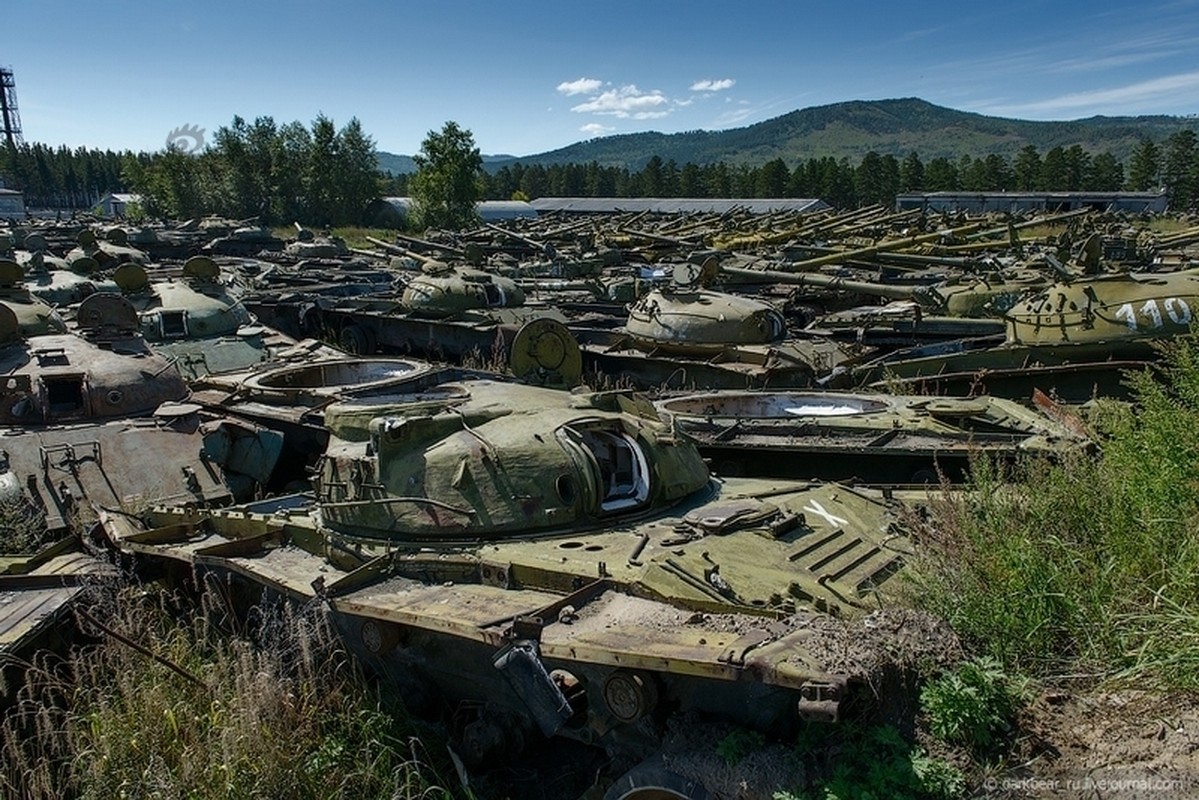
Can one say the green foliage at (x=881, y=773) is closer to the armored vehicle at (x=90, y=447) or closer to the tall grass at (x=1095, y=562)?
the tall grass at (x=1095, y=562)

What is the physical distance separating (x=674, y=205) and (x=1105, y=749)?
73419 mm

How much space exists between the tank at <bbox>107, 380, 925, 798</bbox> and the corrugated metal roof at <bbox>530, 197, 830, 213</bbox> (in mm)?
55474

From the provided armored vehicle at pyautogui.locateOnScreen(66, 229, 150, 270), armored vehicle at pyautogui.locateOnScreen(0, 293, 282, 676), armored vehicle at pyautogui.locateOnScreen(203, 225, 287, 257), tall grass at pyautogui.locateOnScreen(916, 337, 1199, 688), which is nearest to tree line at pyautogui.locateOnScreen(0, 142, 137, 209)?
armored vehicle at pyautogui.locateOnScreen(203, 225, 287, 257)

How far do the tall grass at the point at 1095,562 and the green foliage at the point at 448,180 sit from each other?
5627 centimetres

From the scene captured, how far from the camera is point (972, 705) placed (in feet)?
14.6

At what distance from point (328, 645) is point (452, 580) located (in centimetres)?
101

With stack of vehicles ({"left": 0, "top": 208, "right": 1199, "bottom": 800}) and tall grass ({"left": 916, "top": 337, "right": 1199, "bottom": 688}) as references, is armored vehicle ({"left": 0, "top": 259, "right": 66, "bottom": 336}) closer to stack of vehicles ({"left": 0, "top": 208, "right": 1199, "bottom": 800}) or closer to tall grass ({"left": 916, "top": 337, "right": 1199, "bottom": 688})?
stack of vehicles ({"left": 0, "top": 208, "right": 1199, "bottom": 800})

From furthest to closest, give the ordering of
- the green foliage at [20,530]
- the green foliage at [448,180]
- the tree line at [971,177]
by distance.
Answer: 1. the tree line at [971,177]
2. the green foliage at [448,180]
3. the green foliage at [20,530]

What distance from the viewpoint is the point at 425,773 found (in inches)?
258

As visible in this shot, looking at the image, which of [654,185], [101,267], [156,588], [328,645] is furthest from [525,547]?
[654,185]

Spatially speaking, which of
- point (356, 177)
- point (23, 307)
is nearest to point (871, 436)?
point (23, 307)

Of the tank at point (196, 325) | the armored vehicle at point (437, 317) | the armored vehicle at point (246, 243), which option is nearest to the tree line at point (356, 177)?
the armored vehicle at point (246, 243)

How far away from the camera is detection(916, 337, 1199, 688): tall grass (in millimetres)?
4691

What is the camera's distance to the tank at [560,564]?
5.38m
